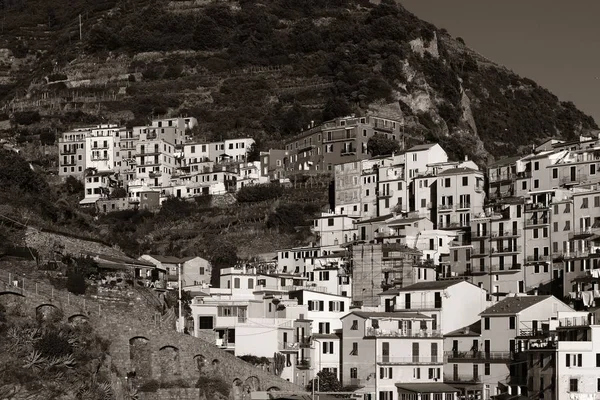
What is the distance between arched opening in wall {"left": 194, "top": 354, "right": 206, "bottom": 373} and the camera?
65.8 meters

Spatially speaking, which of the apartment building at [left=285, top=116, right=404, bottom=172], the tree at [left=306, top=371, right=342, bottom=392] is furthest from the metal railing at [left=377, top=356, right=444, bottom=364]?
the apartment building at [left=285, top=116, right=404, bottom=172]

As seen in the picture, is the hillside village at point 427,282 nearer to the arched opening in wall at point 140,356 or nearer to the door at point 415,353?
the door at point 415,353

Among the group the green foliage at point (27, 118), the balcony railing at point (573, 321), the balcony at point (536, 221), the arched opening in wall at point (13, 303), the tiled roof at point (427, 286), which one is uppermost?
the green foliage at point (27, 118)

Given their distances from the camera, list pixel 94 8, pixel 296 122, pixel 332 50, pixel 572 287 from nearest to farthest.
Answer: pixel 572 287, pixel 296 122, pixel 332 50, pixel 94 8

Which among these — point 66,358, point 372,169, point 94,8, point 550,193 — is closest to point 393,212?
point 372,169

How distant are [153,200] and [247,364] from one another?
48.4 metres

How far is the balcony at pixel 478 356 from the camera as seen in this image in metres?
69.2

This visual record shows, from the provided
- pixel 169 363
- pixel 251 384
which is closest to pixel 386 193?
pixel 251 384

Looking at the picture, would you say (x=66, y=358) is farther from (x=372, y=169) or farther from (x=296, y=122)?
(x=296, y=122)

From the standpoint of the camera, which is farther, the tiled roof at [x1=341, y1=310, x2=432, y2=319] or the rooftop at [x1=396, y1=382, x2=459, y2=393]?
the tiled roof at [x1=341, y1=310, x2=432, y2=319]

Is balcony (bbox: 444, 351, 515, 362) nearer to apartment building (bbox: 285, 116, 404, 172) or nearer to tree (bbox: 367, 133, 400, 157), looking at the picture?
tree (bbox: 367, 133, 400, 157)

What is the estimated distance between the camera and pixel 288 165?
379ft

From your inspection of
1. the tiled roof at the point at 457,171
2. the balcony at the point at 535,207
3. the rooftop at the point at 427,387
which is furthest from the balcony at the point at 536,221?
the rooftop at the point at 427,387

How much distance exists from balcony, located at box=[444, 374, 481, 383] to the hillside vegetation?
1988 inches
